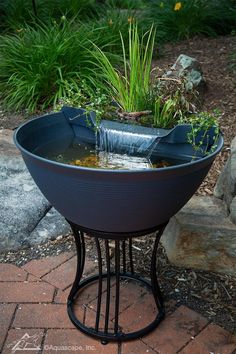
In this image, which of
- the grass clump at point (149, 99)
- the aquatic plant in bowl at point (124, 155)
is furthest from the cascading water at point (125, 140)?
the grass clump at point (149, 99)

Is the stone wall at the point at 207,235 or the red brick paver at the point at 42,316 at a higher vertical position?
the stone wall at the point at 207,235

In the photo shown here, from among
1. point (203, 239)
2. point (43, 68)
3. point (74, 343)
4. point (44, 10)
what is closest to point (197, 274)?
point (203, 239)

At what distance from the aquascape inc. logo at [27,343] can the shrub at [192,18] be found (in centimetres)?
414

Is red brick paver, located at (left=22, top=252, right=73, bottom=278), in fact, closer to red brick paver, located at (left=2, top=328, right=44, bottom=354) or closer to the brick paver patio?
the brick paver patio

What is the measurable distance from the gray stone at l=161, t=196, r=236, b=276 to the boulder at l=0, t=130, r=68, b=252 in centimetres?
66

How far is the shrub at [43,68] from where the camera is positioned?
4.16 metres

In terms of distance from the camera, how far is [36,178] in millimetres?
1764

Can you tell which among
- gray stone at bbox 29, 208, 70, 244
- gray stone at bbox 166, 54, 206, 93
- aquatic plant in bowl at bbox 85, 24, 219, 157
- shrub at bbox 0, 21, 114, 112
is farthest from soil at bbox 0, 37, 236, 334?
shrub at bbox 0, 21, 114, 112

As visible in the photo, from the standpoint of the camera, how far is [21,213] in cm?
278

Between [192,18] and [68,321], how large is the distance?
4.33m

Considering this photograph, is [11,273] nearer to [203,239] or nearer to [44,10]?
[203,239]

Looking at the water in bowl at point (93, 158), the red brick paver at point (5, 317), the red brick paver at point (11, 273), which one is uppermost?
the water in bowl at point (93, 158)

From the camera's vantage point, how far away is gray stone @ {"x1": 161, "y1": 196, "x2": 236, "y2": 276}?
2.32 metres

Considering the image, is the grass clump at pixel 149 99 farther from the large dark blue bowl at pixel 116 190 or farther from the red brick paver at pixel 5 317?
the red brick paver at pixel 5 317
